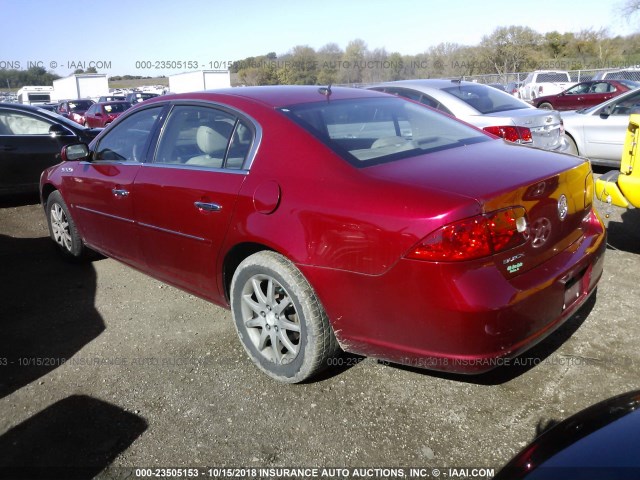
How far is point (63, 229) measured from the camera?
5.25 metres

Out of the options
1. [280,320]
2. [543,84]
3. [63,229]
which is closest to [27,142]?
[63,229]

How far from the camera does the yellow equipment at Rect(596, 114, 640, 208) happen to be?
4.42 m

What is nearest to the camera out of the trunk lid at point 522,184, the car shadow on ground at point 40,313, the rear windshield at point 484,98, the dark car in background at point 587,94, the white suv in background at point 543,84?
the trunk lid at point 522,184

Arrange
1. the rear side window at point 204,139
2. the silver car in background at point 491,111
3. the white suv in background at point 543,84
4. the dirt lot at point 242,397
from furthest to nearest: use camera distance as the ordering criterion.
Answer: the white suv in background at point 543,84 → the silver car in background at point 491,111 → the rear side window at point 204,139 → the dirt lot at point 242,397

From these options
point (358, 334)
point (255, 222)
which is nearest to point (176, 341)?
point (255, 222)

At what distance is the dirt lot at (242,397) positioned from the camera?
8.39 ft

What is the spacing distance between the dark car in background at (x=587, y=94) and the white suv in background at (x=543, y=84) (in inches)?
179

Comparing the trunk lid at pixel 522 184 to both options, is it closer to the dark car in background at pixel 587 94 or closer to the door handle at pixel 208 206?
the door handle at pixel 208 206

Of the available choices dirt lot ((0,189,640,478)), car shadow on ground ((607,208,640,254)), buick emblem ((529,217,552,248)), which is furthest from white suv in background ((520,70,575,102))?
buick emblem ((529,217,552,248))

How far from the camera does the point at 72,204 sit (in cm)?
482

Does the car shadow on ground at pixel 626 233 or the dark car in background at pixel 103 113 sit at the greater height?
the dark car in background at pixel 103 113

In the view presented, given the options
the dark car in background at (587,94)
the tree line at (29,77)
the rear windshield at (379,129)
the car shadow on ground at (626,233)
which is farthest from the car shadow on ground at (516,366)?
the tree line at (29,77)

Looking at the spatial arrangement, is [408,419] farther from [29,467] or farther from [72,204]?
[72,204]

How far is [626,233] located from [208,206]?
4322 mm
